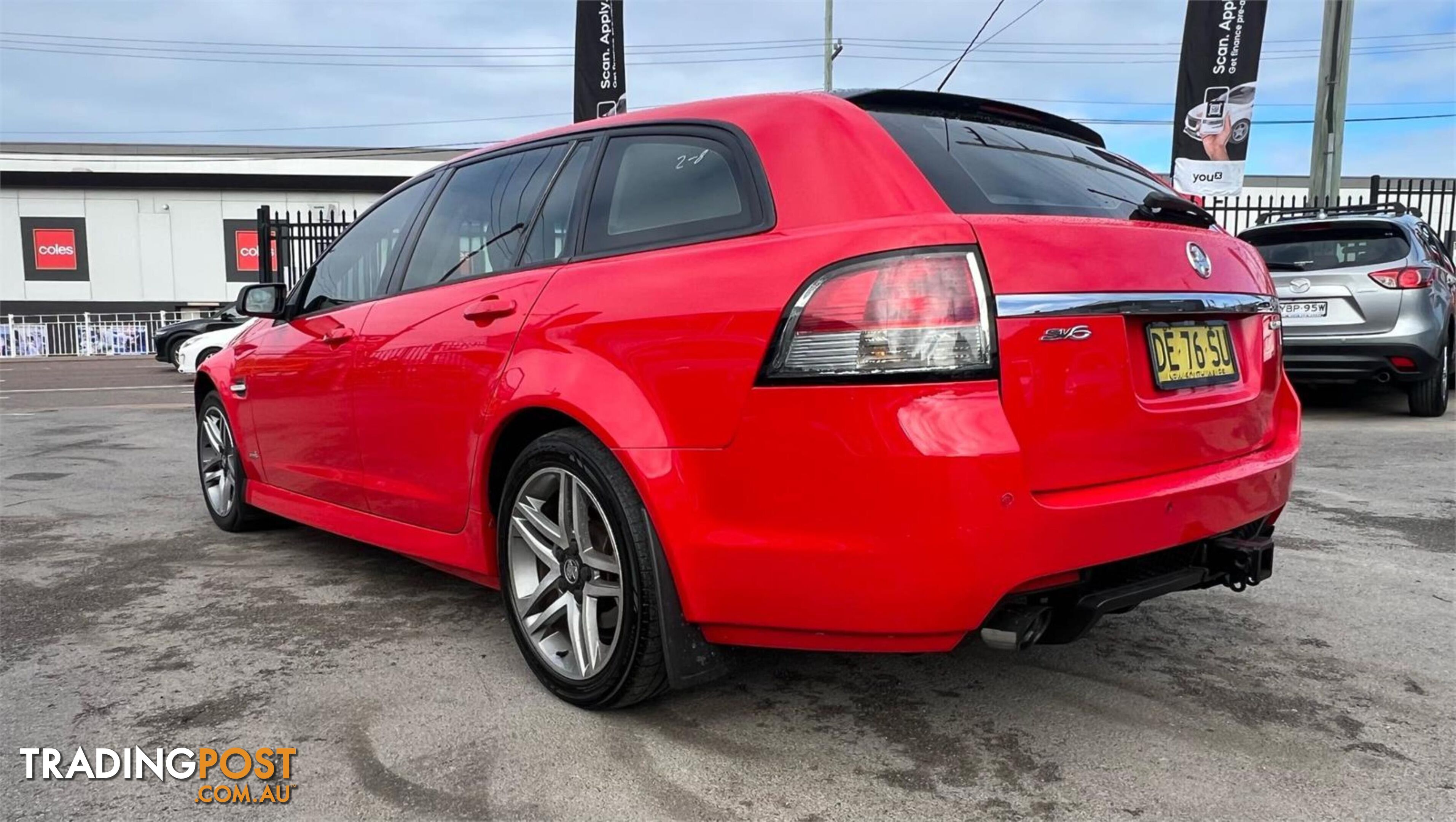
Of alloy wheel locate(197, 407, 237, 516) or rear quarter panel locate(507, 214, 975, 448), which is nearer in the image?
rear quarter panel locate(507, 214, 975, 448)

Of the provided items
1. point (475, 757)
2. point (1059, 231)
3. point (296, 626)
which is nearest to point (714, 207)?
point (1059, 231)

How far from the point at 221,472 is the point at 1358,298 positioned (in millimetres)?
7812

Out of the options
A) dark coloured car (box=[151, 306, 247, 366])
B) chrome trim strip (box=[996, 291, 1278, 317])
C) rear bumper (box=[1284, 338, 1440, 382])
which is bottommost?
dark coloured car (box=[151, 306, 247, 366])

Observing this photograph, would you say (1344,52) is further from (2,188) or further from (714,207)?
(2,188)

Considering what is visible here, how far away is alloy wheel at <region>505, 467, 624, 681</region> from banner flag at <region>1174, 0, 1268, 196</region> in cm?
1243

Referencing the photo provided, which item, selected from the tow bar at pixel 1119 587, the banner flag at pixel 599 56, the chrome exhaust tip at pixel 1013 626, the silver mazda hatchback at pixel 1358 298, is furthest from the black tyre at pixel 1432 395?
the banner flag at pixel 599 56

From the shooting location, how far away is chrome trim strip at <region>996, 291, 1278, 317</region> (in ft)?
6.93

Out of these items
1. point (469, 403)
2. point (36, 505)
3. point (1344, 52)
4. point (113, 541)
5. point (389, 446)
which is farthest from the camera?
point (1344, 52)

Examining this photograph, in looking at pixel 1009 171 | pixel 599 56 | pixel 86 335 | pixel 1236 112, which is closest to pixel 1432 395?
pixel 1236 112

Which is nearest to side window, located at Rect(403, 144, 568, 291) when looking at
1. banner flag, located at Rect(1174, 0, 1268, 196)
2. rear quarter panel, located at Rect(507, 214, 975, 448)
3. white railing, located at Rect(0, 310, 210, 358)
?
rear quarter panel, located at Rect(507, 214, 975, 448)

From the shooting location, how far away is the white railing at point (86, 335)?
26.2 metres

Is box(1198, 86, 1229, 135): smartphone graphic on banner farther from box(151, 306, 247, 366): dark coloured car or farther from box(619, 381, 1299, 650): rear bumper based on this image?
box(151, 306, 247, 366): dark coloured car

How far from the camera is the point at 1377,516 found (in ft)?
16.1

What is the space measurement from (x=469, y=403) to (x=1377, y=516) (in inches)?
175
